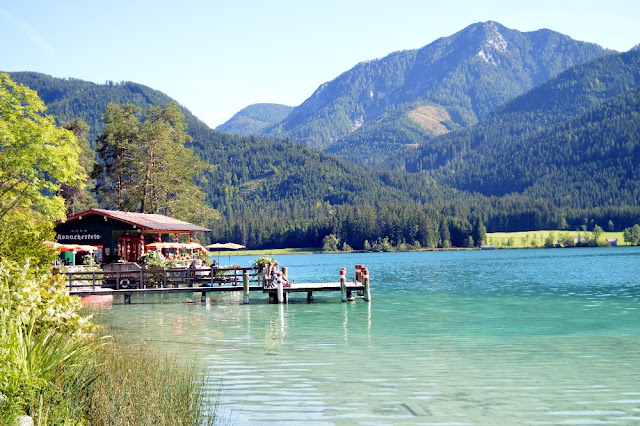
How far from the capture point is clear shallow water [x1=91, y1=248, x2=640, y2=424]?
574 inches

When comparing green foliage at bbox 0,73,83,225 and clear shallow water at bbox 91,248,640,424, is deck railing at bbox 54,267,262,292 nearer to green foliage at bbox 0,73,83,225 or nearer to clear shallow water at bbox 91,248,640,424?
clear shallow water at bbox 91,248,640,424

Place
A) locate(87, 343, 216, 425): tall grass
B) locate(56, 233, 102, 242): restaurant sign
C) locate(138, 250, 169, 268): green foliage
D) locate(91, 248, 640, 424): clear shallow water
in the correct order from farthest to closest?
locate(56, 233, 102, 242): restaurant sign → locate(138, 250, 169, 268): green foliage → locate(91, 248, 640, 424): clear shallow water → locate(87, 343, 216, 425): tall grass

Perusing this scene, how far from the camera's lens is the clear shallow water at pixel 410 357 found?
47.8ft

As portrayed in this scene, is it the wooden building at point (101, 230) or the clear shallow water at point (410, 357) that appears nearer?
the clear shallow water at point (410, 357)

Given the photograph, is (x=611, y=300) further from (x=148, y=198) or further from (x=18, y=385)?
(x=148, y=198)

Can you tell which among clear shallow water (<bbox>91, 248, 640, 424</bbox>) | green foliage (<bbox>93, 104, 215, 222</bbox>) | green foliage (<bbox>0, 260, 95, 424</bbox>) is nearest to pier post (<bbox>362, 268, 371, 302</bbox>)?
clear shallow water (<bbox>91, 248, 640, 424</bbox>)

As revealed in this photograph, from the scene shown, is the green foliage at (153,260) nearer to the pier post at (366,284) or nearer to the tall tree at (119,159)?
the pier post at (366,284)

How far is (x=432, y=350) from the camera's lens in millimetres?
22516

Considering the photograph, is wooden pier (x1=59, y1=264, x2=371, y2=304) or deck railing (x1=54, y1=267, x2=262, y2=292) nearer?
wooden pier (x1=59, y1=264, x2=371, y2=304)

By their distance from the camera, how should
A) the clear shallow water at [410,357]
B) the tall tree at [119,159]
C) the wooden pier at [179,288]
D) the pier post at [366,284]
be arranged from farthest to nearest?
the tall tree at [119,159]
the pier post at [366,284]
the wooden pier at [179,288]
the clear shallow water at [410,357]

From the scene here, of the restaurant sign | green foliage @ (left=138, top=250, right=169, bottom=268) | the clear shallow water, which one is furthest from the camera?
the restaurant sign

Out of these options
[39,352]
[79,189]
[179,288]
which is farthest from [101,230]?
[39,352]

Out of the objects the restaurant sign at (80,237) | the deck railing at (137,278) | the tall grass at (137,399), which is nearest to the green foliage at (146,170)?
the restaurant sign at (80,237)

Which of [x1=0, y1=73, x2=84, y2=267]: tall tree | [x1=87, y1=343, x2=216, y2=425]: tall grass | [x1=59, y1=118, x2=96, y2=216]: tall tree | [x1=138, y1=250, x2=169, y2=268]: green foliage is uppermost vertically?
[x1=59, y1=118, x2=96, y2=216]: tall tree
